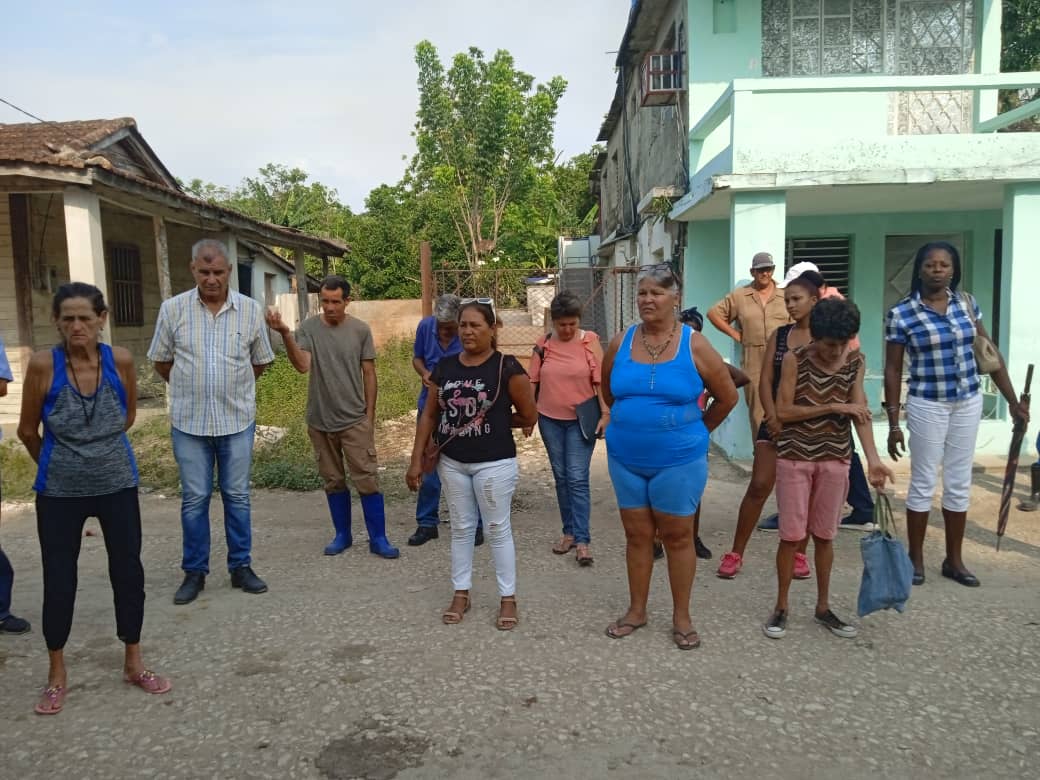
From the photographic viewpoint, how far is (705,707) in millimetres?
3008

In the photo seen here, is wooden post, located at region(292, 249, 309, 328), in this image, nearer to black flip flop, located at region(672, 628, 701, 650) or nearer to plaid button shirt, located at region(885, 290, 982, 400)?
plaid button shirt, located at region(885, 290, 982, 400)

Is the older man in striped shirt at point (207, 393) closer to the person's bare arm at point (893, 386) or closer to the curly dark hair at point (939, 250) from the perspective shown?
the person's bare arm at point (893, 386)

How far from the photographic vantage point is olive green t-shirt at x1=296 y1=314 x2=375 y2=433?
188 inches

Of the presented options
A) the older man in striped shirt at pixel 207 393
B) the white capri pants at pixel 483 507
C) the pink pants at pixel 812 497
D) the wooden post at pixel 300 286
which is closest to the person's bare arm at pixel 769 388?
the pink pants at pixel 812 497

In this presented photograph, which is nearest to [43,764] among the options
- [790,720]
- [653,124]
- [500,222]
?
[790,720]

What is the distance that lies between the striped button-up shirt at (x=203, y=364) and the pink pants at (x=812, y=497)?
2802 mm

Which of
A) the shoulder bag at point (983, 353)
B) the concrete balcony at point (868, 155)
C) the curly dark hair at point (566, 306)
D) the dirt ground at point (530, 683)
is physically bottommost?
the dirt ground at point (530, 683)

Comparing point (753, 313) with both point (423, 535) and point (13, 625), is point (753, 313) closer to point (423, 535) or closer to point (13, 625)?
point (423, 535)

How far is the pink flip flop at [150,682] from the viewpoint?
315 cm

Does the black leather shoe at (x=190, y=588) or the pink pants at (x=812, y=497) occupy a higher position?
the pink pants at (x=812, y=497)

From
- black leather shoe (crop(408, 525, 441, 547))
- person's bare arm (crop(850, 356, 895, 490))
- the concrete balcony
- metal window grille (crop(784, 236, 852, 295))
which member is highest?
the concrete balcony

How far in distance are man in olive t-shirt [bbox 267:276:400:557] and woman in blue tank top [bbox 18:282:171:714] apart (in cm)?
156

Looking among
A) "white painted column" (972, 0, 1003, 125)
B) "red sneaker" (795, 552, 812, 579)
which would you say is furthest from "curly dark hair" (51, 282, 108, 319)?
"white painted column" (972, 0, 1003, 125)

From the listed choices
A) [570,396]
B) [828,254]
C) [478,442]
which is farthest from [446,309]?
[828,254]
